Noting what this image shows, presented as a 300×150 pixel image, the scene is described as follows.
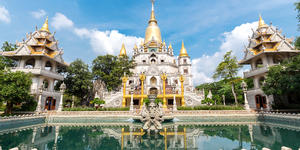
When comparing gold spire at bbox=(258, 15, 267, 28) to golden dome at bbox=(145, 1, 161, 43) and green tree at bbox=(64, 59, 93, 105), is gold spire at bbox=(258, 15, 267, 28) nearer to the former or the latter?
golden dome at bbox=(145, 1, 161, 43)

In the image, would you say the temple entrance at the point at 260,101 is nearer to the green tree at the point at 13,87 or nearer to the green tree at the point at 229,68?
the green tree at the point at 229,68

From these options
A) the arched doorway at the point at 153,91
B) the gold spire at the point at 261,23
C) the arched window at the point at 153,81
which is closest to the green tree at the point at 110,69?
the arched window at the point at 153,81

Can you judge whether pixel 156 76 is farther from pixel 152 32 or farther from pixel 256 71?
pixel 152 32

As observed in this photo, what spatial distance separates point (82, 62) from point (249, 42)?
29417mm

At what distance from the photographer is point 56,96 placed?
81.2ft

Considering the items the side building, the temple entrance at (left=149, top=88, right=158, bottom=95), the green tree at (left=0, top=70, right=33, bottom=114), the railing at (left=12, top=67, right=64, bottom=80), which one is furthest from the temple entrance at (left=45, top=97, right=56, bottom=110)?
the temple entrance at (left=149, top=88, right=158, bottom=95)

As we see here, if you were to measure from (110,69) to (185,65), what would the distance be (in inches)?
803

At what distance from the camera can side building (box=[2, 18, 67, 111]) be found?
22609 mm

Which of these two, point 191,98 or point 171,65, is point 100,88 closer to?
point 191,98

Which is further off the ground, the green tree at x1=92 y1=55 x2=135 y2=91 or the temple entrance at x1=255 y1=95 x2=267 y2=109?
the green tree at x1=92 y1=55 x2=135 y2=91

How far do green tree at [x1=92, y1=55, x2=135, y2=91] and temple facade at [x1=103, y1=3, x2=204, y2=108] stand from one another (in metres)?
2.35

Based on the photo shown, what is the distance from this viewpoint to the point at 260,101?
2245 centimetres

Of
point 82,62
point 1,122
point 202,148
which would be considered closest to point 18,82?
point 1,122

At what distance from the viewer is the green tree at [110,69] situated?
2855 centimetres
